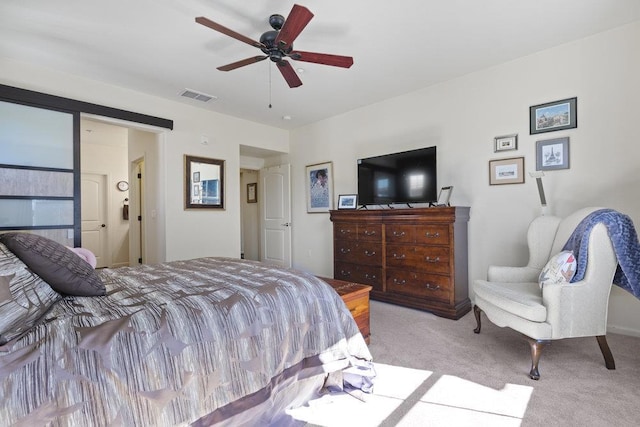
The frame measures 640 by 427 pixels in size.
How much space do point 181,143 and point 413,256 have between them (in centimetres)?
353

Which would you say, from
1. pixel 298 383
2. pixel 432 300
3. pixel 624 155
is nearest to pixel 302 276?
pixel 298 383

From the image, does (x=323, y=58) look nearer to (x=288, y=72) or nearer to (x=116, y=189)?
(x=288, y=72)

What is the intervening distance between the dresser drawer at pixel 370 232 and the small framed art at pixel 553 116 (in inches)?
74.6

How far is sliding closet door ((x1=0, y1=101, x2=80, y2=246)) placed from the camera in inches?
117

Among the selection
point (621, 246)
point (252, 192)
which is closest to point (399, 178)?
point (621, 246)

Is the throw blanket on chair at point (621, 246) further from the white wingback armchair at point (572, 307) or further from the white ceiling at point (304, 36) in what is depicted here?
the white ceiling at point (304, 36)

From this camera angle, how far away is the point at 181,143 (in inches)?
171

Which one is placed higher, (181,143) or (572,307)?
(181,143)

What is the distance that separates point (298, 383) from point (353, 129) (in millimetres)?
3881

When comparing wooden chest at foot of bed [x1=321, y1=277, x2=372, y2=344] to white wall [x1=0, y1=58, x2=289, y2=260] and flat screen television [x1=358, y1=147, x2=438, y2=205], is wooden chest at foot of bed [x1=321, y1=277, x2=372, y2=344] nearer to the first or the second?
flat screen television [x1=358, y1=147, x2=438, y2=205]

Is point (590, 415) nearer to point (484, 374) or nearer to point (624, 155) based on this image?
point (484, 374)

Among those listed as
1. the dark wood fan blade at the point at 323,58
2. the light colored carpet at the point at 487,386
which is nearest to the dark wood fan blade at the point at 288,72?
the dark wood fan blade at the point at 323,58

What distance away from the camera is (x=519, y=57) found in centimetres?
316

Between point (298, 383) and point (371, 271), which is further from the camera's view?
point (371, 271)
